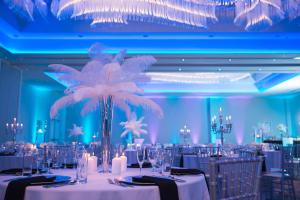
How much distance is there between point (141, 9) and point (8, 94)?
21.7ft

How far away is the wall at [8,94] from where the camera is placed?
26.2 feet

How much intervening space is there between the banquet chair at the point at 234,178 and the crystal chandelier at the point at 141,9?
166cm

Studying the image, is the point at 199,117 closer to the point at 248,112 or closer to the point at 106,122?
the point at 248,112

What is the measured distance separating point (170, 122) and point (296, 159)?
8497 millimetres

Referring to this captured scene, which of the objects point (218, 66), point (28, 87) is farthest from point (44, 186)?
point (28, 87)

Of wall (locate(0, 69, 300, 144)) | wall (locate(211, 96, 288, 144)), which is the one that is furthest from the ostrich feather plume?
wall (locate(211, 96, 288, 144))

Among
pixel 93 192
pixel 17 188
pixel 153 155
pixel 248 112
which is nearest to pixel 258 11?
pixel 153 155

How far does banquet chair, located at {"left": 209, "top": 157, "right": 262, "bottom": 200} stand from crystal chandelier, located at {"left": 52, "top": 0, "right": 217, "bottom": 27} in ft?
5.46

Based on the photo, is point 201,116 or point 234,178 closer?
point 234,178

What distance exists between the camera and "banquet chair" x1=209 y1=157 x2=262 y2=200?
6.06 feet

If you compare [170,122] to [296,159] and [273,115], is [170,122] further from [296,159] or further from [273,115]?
[296,159]

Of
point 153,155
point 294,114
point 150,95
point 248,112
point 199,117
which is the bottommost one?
point 153,155

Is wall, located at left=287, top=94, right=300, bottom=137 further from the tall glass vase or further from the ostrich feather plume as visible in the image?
Answer: the tall glass vase

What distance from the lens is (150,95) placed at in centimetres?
1380
